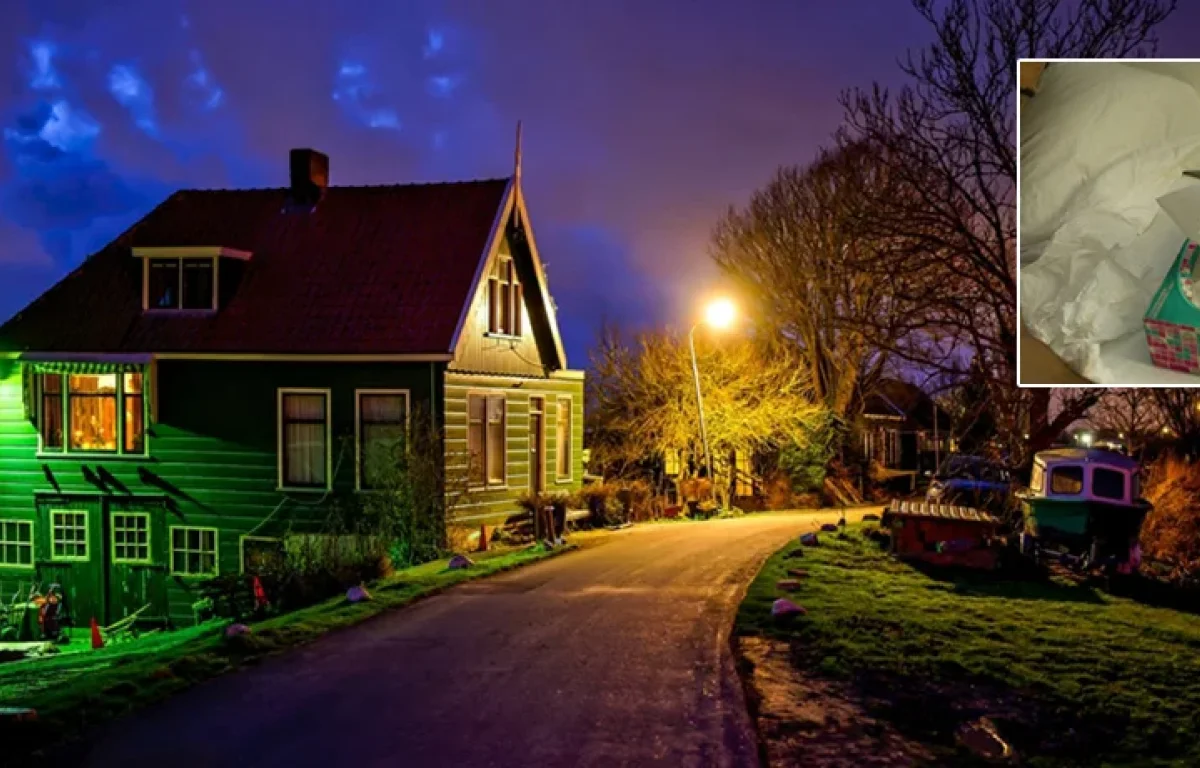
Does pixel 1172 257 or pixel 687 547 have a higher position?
pixel 1172 257

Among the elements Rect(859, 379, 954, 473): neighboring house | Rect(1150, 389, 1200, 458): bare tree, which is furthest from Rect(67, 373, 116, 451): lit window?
Rect(859, 379, 954, 473): neighboring house

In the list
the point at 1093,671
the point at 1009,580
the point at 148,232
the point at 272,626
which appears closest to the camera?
the point at 1093,671

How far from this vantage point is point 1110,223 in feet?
39.6

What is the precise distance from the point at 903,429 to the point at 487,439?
30.8 metres

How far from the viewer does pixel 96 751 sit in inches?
299

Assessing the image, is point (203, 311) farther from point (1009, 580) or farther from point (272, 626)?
point (1009, 580)

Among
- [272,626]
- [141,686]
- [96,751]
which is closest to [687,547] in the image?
[272,626]

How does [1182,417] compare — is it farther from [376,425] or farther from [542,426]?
[376,425]

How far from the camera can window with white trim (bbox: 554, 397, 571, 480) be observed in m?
25.6

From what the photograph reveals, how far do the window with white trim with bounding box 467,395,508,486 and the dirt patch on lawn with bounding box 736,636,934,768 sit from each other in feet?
40.2

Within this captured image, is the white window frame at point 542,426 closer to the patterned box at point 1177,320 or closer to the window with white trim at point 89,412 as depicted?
the window with white trim at point 89,412

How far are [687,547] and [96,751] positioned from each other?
40.9 feet

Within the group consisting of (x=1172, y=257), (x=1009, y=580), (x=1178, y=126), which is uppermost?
(x=1178, y=126)

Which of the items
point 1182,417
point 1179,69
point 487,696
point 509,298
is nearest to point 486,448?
point 509,298
